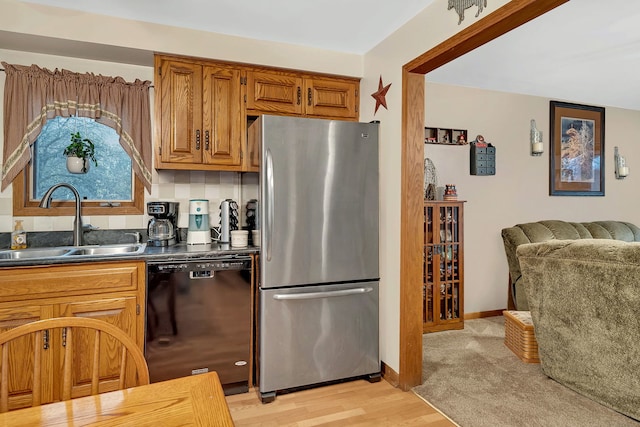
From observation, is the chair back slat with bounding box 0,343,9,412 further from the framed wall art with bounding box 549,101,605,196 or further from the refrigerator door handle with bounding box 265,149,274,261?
the framed wall art with bounding box 549,101,605,196

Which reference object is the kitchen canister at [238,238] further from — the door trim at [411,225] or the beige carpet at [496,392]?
the beige carpet at [496,392]

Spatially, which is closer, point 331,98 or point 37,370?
point 37,370

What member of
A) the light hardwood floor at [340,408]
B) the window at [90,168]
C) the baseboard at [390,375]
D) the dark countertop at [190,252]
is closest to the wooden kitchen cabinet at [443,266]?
the baseboard at [390,375]

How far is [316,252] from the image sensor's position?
249 cm

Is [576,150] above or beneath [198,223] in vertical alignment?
above

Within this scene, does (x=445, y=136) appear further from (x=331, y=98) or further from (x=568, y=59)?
(x=331, y=98)

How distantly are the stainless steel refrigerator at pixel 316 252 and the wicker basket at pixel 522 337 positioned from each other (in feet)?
3.85

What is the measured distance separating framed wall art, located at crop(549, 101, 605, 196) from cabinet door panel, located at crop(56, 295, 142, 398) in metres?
4.35

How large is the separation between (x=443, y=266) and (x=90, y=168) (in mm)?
3080

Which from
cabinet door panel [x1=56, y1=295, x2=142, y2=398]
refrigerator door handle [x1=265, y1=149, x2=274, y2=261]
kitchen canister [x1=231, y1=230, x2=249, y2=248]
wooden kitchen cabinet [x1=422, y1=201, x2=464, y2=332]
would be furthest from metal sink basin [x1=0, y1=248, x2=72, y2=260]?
wooden kitchen cabinet [x1=422, y1=201, x2=464, y2=332]

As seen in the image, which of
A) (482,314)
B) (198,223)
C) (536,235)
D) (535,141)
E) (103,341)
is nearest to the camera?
(103,341)

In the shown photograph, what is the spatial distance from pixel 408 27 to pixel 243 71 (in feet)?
3.83

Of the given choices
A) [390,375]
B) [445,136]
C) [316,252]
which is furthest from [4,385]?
[445,136]

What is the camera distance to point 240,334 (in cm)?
245
